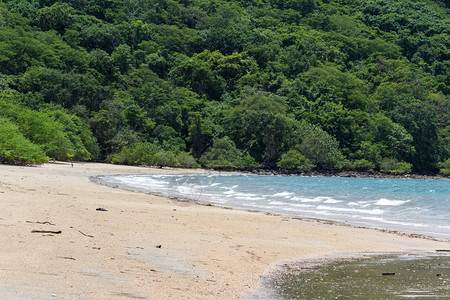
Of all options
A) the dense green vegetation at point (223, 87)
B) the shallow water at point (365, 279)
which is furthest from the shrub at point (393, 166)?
the shallow water at point (365, 279)

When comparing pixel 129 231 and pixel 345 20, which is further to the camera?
pixel 345 20

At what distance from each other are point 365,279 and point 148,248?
352 cm

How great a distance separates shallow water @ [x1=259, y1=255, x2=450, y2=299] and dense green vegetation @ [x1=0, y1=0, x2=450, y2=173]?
37.4 meters

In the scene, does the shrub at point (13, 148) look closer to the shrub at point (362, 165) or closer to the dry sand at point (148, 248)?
the dry sand at point (148, 248)

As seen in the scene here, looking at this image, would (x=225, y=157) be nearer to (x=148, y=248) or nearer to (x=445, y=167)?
(x=445, y=167)

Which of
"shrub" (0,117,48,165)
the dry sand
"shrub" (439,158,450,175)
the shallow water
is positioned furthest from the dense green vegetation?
the shallow water

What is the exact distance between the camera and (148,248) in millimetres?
8273

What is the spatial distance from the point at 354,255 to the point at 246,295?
4.32 m

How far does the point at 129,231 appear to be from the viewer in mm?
9734

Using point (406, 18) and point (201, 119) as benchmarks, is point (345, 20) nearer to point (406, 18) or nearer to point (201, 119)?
point (406, 18)

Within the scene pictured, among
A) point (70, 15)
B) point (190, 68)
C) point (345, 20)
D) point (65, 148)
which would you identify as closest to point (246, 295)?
point (65, 148)

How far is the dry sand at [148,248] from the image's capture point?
5.48 meters

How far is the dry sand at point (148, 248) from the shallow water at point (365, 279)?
20.8 inches

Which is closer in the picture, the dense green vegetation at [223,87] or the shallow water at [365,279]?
the shallow water at [365,279]
